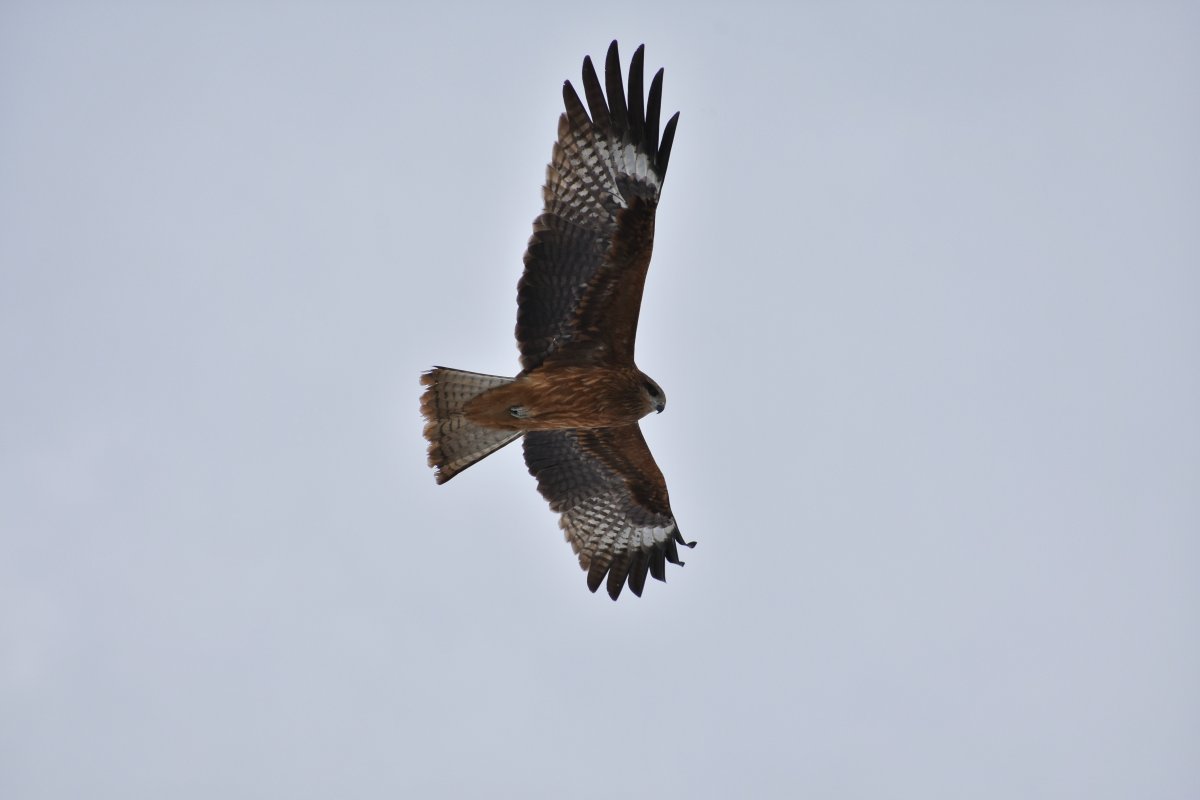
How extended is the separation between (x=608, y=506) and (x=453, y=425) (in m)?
1.80

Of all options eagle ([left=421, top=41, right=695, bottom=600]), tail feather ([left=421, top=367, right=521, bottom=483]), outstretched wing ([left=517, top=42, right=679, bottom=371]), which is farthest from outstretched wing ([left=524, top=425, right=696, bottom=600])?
outstretched wing ([left=517, top=42, right=679, bottom=371])

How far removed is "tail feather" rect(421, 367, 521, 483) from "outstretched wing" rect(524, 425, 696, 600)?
780 mm

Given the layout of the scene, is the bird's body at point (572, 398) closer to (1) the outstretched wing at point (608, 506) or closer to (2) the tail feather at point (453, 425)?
(2) the tail feather at point (453, 425)

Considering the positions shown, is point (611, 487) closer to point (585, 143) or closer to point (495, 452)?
point (495, 452)

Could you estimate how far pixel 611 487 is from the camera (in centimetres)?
1118

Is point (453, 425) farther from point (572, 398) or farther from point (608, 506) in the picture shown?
point (608, 506)

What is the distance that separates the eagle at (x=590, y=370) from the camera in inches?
370

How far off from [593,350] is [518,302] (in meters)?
0.74

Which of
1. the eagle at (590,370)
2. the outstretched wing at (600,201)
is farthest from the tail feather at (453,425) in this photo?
the outstretched wing at (600,201)

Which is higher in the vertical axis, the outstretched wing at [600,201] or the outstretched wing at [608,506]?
the outstretched wing at [600,201]

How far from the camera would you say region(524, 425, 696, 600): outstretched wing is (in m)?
11.1

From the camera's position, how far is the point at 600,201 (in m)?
9.41

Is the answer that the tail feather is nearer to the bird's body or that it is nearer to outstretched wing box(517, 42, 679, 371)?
the bird's body

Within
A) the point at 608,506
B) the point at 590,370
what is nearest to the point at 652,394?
the point at 590,370
